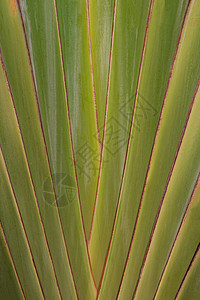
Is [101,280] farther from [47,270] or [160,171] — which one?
[160,171]

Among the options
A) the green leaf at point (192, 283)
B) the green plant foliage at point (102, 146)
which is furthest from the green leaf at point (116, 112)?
the green leaf at point (192, 283)

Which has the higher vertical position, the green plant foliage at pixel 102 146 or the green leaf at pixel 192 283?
the green plant foliage at pixel 102 146

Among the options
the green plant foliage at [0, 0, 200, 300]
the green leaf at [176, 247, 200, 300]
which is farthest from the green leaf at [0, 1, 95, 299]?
the green leaf at [176, 247, 200, 300]

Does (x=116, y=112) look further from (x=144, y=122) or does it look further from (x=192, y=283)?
(x=192, y=283)

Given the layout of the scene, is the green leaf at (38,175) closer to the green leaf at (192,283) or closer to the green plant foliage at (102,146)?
the green plant foliage at (102,146)

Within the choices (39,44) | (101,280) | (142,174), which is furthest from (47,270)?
(39,44)

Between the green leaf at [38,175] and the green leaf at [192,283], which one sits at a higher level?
the green leaf at [38,175]

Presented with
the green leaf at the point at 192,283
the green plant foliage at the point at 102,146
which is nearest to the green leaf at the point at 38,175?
the green plant foliage at the point at 102,146

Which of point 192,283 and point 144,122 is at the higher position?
point 144,122

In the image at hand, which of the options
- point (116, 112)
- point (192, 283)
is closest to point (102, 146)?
point (116, 112)
